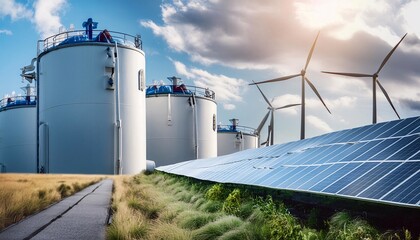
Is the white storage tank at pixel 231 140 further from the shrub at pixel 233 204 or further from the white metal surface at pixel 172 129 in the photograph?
the shrub at pixel 233 204

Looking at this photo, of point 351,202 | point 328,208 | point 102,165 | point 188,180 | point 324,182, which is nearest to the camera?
point 324,182

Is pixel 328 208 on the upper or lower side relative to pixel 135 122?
lower

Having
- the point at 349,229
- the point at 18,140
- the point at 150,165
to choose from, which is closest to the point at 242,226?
the point at 349,229

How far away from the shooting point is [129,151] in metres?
43.6

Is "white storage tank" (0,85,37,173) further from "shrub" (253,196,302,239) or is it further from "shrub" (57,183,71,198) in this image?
"shrub" (253,196,302,239)

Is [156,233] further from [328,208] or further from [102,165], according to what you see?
[102,165]

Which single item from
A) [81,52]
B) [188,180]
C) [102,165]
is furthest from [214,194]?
[81,52]

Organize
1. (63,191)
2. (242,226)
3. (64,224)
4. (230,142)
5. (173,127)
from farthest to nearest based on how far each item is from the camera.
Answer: (230,142) → (173,127) → (63,191) → (64,224) → (242,226)

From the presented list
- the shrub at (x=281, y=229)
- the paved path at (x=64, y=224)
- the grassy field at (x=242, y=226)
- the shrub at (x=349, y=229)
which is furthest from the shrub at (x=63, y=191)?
the shrub at (x=349, y=229)

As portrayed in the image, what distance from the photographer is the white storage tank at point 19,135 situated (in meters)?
54.4

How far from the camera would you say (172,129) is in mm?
52938

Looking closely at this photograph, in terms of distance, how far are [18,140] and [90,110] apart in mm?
18757

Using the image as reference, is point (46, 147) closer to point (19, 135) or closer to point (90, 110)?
point (90, 110)

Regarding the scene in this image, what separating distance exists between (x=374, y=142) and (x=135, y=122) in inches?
1303
